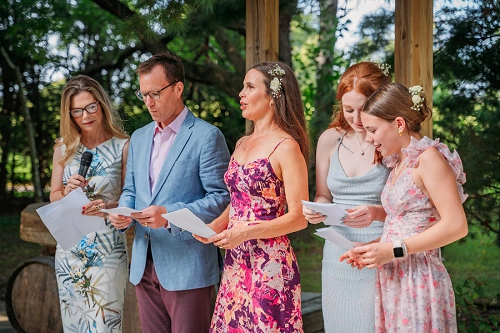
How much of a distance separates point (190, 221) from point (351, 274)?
28.3 inches

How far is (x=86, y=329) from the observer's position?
338cm

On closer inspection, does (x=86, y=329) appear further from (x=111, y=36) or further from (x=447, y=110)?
(x=111, y=36)

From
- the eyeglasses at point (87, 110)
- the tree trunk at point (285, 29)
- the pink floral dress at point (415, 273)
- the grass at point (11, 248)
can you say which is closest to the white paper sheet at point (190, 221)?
the pink floral dress at point (415, 273)

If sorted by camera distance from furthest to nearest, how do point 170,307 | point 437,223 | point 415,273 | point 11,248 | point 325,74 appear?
point 11,248 → point 325,74 → point 170,307 → point 415,273 → point 437,223

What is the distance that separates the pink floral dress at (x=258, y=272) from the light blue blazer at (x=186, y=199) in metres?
0.21

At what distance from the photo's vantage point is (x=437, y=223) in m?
2.42

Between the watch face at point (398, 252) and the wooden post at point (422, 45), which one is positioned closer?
the watch face at point (398, 252)

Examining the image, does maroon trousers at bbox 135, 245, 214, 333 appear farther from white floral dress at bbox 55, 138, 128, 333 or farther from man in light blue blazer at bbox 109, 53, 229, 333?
white floral dress at bbox 55, 138, 128, 333

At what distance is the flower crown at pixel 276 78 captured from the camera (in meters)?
2.86

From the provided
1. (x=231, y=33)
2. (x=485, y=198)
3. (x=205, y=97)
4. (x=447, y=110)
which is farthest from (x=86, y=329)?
(x=231, y=33)

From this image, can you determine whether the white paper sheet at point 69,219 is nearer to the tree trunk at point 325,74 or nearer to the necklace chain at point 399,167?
the necklace chain at point 399,167

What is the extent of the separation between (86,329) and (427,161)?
1.90 metres

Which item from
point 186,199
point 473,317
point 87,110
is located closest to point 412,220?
point 186,199

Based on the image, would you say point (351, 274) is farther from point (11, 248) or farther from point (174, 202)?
point (11, 248)
